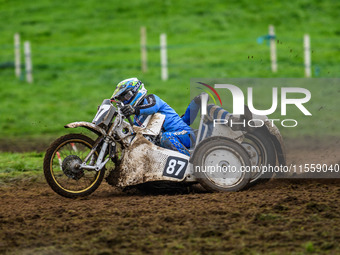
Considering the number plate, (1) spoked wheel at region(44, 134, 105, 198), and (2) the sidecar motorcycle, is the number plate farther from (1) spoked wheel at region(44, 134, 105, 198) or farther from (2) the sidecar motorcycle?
(1) spoked wheel at region(44, 134, 105, 198)

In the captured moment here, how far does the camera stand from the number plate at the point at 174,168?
8039 mm

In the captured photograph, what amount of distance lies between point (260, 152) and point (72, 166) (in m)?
2.51

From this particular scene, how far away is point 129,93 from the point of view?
8312 mm

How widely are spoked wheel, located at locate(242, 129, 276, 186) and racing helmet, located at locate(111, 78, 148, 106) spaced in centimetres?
154

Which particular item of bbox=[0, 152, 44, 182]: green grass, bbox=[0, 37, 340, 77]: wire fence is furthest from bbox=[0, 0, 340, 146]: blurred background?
bbox=[0, 152, 44, 182]: green grass

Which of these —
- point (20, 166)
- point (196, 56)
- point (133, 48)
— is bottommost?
point (20, 166)

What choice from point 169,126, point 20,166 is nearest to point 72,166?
point 169,126

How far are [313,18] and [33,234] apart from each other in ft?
101

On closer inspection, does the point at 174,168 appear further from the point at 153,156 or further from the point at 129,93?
the point at 129,93

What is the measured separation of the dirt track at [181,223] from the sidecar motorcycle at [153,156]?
23cm

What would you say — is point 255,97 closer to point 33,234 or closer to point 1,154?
point 1,154

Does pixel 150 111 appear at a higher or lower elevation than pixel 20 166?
higher

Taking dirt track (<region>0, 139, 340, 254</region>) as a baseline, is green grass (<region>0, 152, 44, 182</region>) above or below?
above

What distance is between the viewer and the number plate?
8039 millimetres
